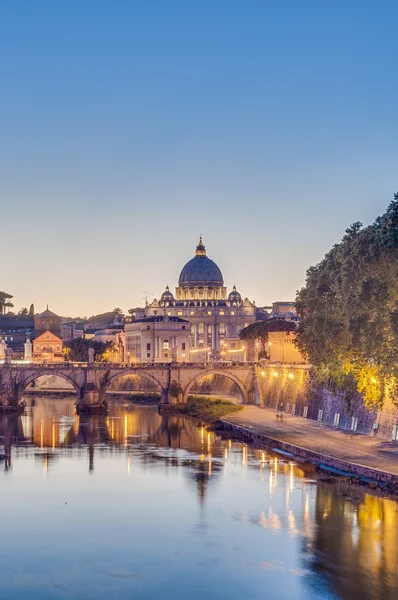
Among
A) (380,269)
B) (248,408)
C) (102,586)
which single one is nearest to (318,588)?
(102,586)

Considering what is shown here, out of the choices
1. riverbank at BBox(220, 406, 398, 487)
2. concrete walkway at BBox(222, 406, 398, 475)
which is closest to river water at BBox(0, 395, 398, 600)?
riverbank at BBox(220, 406, 398, 487)

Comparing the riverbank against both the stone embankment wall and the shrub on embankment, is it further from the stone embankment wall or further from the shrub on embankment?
the shrub on embankment

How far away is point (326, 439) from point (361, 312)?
13.2 meters

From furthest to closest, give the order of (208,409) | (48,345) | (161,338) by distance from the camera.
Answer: (48,345), (161,338), (208,409)

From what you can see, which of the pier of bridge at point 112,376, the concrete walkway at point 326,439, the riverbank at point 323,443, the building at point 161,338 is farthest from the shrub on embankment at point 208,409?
the building at point 161,338

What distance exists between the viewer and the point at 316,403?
70.4m

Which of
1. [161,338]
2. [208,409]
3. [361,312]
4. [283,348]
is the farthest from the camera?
[161,338]

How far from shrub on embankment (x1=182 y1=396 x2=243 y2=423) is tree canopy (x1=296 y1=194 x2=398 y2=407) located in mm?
25563

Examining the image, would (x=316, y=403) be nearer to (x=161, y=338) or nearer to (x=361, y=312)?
(x=361, y=312)

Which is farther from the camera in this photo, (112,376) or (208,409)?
(112,376)

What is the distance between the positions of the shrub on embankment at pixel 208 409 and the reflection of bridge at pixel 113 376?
7.91 feet

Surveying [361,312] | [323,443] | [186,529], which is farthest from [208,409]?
[186,529]

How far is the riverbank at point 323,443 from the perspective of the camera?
46.0 metres

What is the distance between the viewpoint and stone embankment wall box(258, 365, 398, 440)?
55719mm
